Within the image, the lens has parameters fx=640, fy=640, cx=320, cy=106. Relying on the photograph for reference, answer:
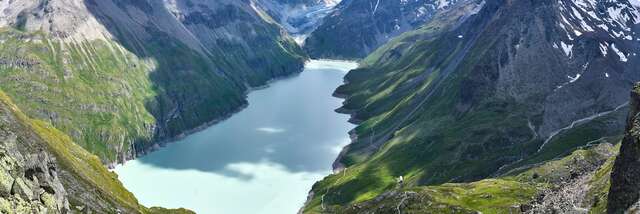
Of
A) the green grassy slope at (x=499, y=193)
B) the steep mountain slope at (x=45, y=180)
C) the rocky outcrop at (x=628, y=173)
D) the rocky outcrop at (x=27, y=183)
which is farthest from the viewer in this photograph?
the green grassy slope at (x=499, y=193)

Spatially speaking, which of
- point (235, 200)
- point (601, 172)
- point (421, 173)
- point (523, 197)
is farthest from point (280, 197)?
point (601, 172)

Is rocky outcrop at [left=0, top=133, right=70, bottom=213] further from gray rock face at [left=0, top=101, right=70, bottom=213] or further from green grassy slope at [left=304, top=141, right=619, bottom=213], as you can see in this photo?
green grassy slope at [left=304, top=141, right=619, bottom=213]

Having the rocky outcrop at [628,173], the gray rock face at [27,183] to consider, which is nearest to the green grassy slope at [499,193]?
the rocky outcrop at [628,173]

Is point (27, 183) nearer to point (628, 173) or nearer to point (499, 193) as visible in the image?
point (628, 173)

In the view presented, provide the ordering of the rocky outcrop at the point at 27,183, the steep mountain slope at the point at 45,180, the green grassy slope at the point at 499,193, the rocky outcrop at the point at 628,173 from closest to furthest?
the rocky outcrop at the point at 27,183 < the steep mountain slope at the point at 45,180 < the rocky outcrop at the point at 628,173 < the green grassy slope at the point at 499,193

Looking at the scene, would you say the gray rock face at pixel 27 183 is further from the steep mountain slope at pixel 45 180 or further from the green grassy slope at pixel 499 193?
the green grassy slope at pixel 499 193

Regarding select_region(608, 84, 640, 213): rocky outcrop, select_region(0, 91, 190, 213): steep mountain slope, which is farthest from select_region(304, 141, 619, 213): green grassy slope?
select_region(0, 91, 190, 213): steep mountain slope
